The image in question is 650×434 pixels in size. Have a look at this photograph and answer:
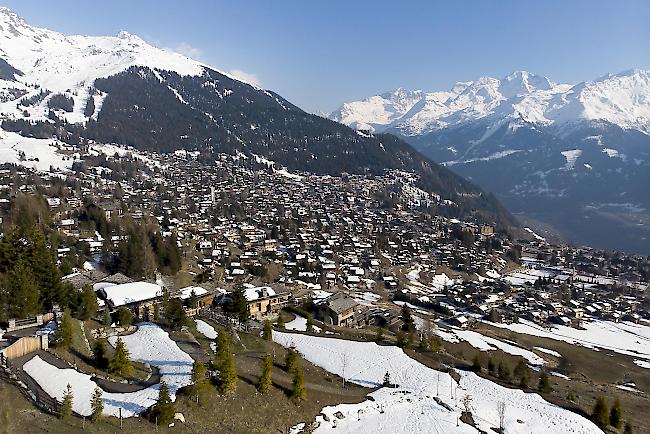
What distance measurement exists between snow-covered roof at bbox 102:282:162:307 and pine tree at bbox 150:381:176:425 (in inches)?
686

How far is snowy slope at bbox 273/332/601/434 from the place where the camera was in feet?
78.0

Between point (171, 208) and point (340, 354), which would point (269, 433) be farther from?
point (171, 208)

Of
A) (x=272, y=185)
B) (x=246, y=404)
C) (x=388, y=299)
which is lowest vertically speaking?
(x=388, y=299)

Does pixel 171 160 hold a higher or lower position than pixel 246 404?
higher

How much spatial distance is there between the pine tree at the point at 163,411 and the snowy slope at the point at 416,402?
6735 millimetres

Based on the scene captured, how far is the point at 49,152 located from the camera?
6156 inches

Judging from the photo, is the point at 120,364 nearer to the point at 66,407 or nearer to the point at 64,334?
the point at 64,334

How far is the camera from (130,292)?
3678 cm

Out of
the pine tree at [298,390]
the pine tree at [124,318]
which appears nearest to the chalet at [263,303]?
the pine tree at [124,318]

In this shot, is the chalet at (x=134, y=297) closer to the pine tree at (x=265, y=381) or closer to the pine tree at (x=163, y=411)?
the pine tree at (x=265, y=381)

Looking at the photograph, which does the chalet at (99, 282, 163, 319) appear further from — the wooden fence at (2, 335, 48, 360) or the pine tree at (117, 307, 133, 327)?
the wooden fence at (2, 335, 48, 360)

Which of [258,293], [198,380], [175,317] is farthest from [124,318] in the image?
[258,293]

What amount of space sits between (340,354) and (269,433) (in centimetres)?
1196

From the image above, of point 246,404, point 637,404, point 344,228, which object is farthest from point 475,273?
point 246,404
